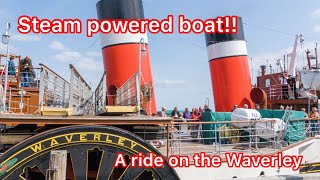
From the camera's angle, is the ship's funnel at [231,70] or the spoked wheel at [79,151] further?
the ship's funnel at [231,70]

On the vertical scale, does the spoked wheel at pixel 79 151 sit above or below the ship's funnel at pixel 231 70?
below

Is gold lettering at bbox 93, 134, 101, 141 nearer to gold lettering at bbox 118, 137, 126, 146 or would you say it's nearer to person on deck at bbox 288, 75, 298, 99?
gold lettering at bbox 118, 137, 126, 146

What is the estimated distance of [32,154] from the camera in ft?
12.9

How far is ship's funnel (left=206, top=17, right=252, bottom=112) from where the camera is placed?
1184 centimetres

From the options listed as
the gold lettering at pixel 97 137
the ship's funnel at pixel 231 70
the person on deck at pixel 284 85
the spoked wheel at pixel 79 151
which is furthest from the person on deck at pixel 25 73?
the person on deck at pixel 284 85

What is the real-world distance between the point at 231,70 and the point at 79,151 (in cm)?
869

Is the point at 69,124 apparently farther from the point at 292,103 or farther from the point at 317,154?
the point at 292,103

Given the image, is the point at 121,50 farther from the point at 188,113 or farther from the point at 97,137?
the point at 97,137

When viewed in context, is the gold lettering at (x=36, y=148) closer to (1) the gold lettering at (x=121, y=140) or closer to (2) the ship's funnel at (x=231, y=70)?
(1) the gold lettering at (x=121, y=140)

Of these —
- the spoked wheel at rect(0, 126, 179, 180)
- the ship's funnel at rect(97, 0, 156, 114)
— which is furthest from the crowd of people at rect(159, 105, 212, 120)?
the spoked wheel at rect(0, 126, 179, 180)

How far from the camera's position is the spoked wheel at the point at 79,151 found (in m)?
3.90

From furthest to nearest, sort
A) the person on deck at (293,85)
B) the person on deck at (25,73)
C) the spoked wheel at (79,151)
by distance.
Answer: the person on deck at (293,85) < the person on deck at (25,73) < the spoked wheel at (79,151)

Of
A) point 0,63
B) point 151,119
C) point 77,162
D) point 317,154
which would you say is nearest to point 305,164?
point 317,154

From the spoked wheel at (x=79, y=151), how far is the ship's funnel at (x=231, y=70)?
7.96 m
